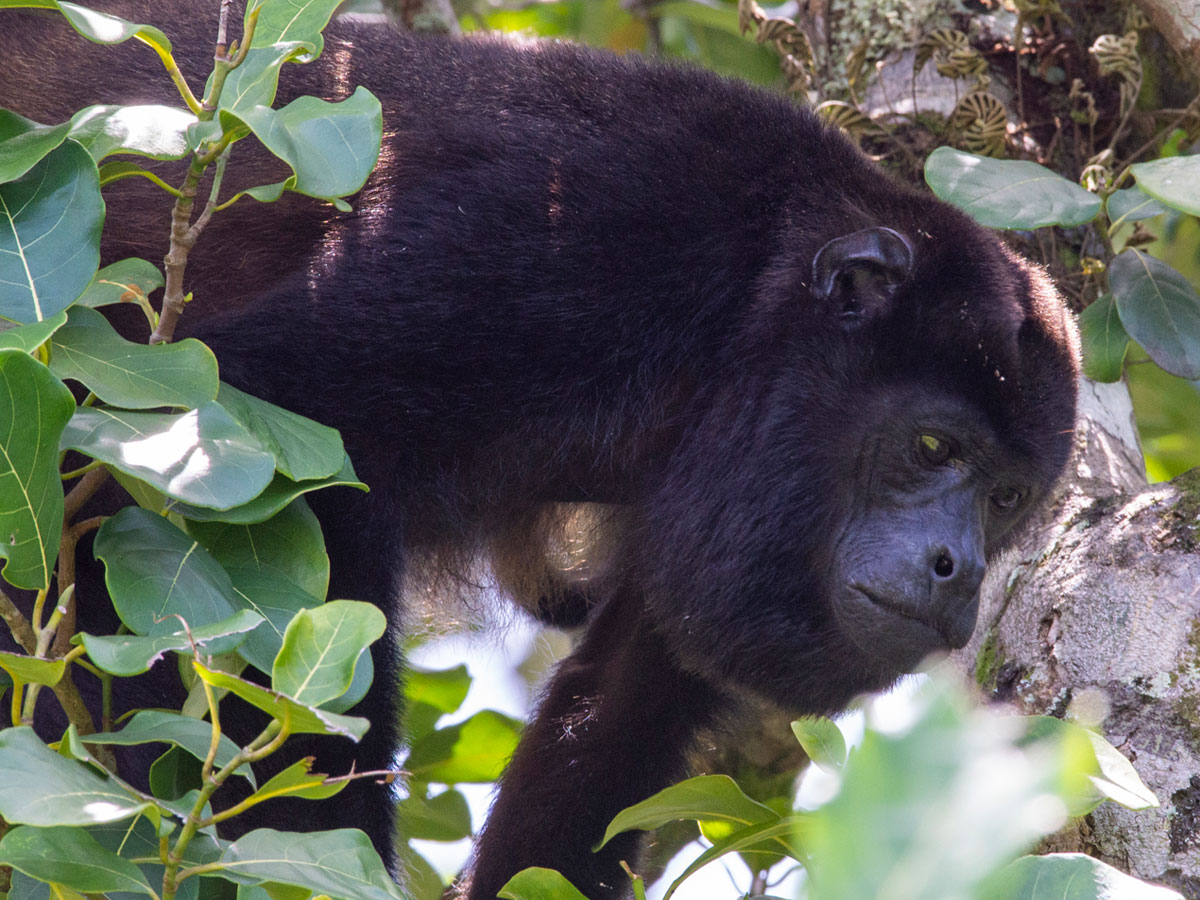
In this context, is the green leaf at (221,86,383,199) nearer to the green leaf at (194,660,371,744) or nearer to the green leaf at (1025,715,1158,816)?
the green leaf at (194,660,371,744)

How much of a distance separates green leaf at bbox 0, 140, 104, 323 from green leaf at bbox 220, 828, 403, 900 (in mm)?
668

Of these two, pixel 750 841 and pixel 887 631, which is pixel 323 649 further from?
pixel 887 631

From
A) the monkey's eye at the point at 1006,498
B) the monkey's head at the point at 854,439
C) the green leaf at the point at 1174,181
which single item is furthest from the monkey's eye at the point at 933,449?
the green leaf at the point at 1174,181

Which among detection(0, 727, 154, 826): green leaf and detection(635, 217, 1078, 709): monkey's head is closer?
detection(0, 727, 154, 826): green leaf

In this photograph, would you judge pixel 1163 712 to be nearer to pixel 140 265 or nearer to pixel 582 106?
pixel 582 106

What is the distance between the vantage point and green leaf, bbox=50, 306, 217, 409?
1.42 metres

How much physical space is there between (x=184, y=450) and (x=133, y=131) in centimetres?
39

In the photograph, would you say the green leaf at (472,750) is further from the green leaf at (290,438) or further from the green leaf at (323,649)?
the green leaf at (323,649)

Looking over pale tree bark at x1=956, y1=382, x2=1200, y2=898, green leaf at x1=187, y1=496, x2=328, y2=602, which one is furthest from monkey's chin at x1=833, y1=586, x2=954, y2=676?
green leaf at x1=187, y1=496, x2=328, y2=602

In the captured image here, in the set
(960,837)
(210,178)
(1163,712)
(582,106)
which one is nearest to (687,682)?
(1163,712)

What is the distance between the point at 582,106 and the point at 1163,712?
1.48 metres

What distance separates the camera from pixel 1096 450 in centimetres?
265

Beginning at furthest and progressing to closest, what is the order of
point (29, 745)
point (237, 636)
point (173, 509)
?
point (173, 509)
point (237, 636)
point (29, 745)

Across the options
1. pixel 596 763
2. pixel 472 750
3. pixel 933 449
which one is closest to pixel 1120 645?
pixel 933 449
